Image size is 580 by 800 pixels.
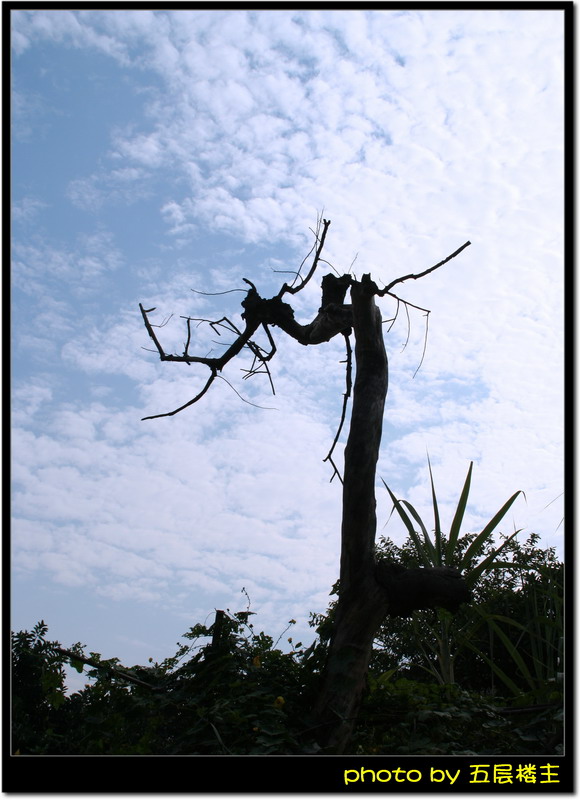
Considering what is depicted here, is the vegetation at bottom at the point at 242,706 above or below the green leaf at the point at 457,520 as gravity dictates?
below

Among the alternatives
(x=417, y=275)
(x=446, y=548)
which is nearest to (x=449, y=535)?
(x=446, y=548)

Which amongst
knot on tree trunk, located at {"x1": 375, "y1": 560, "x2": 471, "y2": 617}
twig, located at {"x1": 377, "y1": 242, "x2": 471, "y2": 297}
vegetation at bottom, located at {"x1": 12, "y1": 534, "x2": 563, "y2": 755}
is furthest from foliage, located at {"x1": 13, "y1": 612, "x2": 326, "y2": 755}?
twig, located at {"x1": 377, "y1": 242, "x2": 471, "y2": 297}

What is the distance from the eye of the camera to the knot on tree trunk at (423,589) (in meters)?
2.57

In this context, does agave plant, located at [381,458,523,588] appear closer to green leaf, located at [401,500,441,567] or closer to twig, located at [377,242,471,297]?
green leaf, located at [401,500,441,567]

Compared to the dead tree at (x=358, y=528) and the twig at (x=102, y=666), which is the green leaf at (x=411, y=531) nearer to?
the dead tree at (x=358, y=528)

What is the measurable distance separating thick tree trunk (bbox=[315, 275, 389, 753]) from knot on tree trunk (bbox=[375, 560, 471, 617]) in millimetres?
41

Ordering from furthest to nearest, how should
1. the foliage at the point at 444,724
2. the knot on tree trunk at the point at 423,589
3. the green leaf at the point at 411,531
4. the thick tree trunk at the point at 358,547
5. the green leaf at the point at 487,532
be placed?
1. the green leaf at the point at 411,531
2. the green leaf at the point at 487,532
3. the knot on tree trunk at the point at 423,589
4. the thick tree trunk at the point at 358,547
5. the foliage at the point at 444,724

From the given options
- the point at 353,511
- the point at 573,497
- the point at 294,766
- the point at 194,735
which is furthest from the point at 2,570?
the point at 573,497

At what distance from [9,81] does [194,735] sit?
2661mm

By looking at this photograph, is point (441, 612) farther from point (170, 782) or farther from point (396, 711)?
point (170, 782)

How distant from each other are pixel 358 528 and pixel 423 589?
357mm

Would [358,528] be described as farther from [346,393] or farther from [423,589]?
[346,393]

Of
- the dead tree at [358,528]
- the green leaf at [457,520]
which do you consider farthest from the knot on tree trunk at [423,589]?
the green leaf at [457,520]

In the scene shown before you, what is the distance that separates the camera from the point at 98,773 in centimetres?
204
